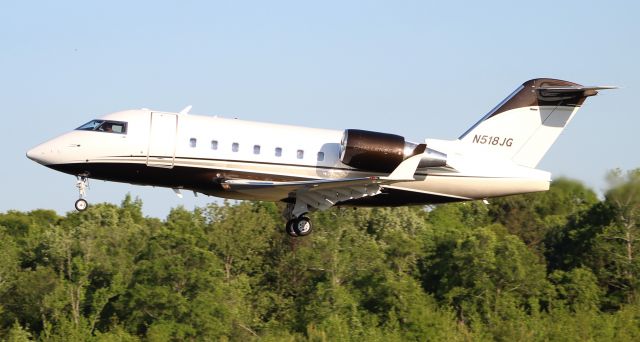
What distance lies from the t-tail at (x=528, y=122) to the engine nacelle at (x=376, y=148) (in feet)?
13.9

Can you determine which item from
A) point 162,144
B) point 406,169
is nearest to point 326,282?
point 162,144

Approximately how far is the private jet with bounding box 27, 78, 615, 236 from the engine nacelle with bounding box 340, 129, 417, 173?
0.03 m

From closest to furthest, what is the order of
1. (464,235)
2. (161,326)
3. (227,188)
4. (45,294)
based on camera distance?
1. (227,188)
2. (161,326)
3. (45,294)
4. (464,235)

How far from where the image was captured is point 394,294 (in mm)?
57656

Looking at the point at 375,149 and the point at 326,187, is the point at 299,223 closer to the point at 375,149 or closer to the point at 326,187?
Result: the point at 326,187

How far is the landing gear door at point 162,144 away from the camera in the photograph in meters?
31.5

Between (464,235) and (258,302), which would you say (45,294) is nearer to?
(258,302)

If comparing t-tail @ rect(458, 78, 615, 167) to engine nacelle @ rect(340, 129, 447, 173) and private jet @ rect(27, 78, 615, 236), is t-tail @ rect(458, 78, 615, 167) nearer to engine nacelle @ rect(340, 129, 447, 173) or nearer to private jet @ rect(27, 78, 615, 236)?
private jet @ rect(27, 78, 615, 236)

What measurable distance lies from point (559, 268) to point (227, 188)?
39734 millimetres

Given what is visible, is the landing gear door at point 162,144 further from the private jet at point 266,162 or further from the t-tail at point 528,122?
the t-tail at point 528,122

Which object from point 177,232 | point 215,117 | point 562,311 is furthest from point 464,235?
point 215,117

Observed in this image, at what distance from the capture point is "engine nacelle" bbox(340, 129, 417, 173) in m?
31.3

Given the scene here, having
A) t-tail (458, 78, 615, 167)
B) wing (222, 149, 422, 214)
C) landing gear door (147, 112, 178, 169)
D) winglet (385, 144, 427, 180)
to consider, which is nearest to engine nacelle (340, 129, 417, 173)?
wing (222, 149, 422, 214)

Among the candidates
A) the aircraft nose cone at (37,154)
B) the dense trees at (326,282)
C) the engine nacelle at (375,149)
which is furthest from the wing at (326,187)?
the dense trees at (326,282)
